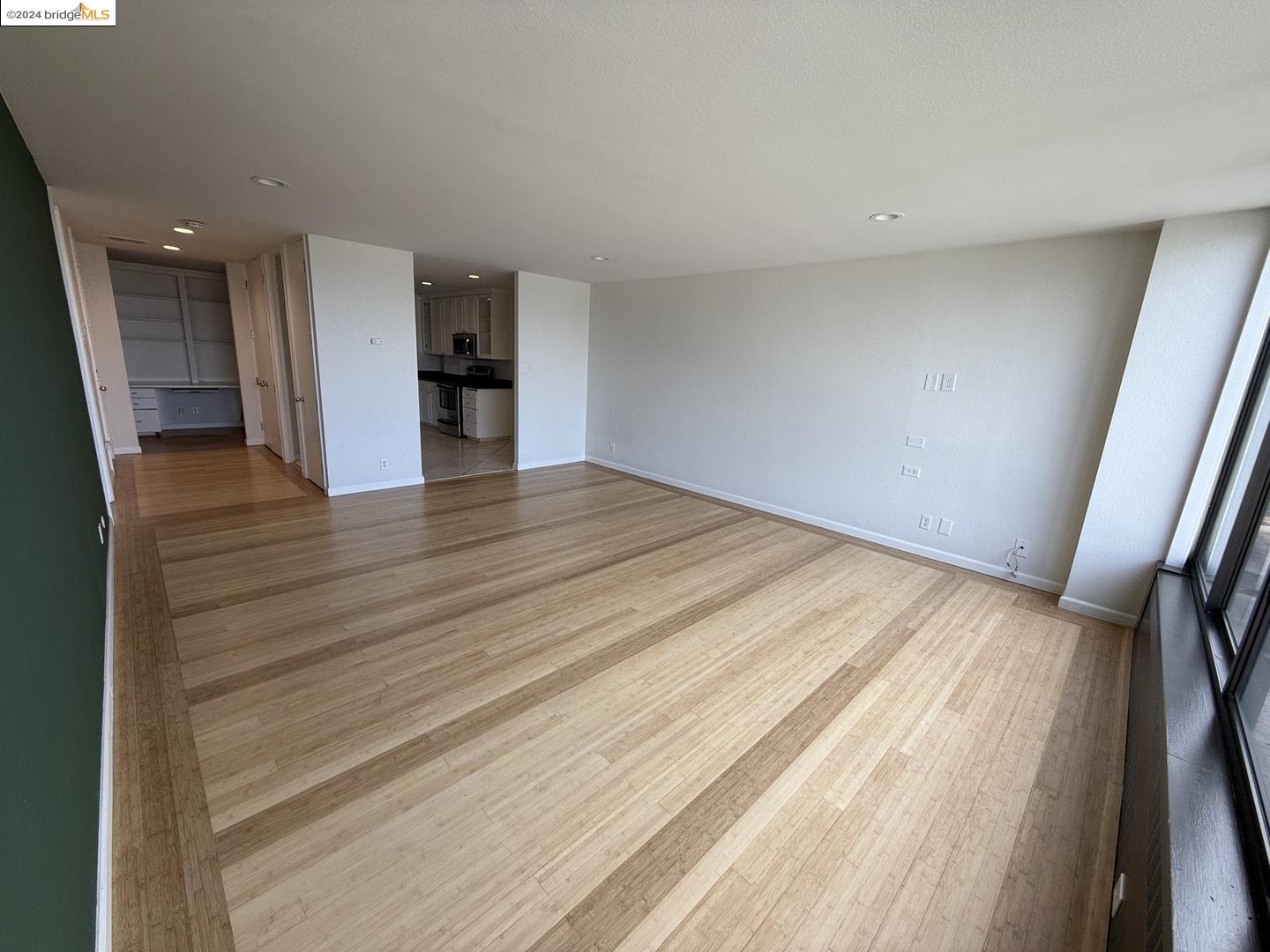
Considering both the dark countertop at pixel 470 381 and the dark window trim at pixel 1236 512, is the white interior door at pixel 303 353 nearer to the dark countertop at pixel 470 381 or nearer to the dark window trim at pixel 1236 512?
the dark countertop at pixel 470 381

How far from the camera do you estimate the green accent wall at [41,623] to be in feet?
2.95

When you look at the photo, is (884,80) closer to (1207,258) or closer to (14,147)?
(1207,258)

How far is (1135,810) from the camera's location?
4.86 feet

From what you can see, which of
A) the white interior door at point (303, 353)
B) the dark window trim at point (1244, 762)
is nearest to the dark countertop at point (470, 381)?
the white interior door at point (303, 353)

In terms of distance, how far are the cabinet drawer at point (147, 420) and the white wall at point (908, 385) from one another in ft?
25.6

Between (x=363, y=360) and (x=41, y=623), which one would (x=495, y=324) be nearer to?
(x=363, y=360)

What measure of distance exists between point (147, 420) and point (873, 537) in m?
10.4

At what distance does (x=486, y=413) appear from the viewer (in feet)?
27.1

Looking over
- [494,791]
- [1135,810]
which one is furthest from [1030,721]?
[494,791]

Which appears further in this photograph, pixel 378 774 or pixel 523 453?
pixel 523 453

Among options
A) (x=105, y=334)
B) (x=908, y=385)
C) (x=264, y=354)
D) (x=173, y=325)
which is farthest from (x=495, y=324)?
(x=908, y=385)

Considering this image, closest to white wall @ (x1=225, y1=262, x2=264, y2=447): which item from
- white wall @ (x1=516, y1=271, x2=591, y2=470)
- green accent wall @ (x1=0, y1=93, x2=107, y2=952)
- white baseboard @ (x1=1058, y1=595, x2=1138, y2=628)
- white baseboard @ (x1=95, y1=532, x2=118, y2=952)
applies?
white wall @ (x1=516, y1=271, x2=591, y2=470)

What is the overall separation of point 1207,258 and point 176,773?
17.5 ft

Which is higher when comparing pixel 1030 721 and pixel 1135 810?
pixel 1135 810
